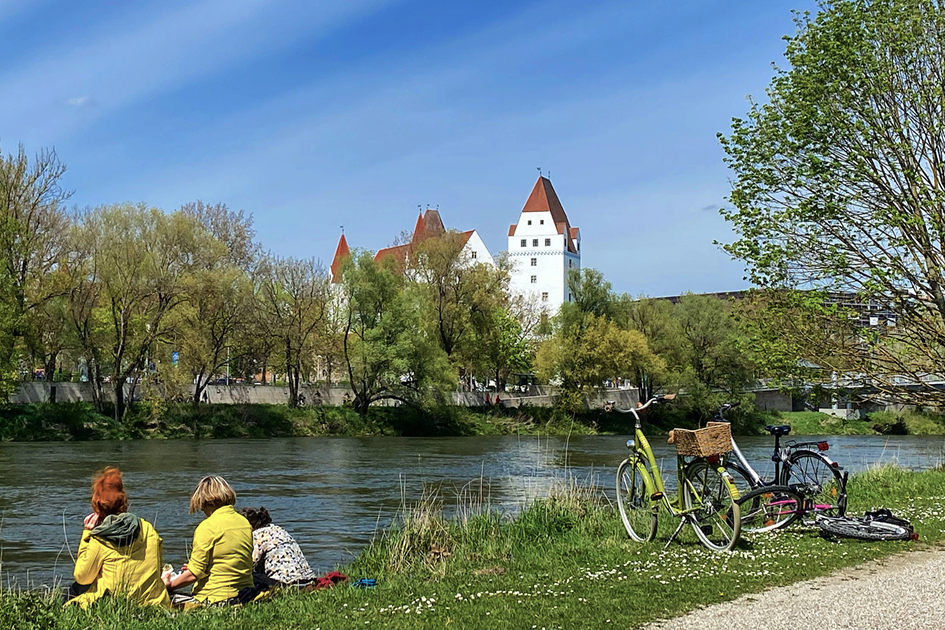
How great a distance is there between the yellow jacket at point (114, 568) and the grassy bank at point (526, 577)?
17 cm

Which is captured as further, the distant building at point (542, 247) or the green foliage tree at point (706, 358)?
the distant building at point (542, 247)

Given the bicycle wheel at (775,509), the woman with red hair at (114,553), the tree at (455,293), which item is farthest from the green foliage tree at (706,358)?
the woman with red hair at (114,553)

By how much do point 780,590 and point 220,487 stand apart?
14.7 feet

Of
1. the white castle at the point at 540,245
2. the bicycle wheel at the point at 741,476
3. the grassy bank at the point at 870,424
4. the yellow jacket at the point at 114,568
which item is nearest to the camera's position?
the yellow jacket at the point at 114,568

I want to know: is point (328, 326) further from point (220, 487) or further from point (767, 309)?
point (220, 487)

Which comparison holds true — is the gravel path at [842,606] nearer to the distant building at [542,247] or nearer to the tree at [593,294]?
the tree at [593,294]

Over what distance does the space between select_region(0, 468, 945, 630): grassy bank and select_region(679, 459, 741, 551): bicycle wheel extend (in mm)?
203

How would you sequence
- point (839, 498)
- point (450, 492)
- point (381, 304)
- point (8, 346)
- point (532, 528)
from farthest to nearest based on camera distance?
point (381, 304) → point (8, 346) → point (450, 492) → point (532, 528) → point (839, 498)

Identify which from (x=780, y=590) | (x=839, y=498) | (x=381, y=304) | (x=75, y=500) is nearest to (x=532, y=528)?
(x=839, y=498)

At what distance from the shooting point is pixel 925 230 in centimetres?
1772

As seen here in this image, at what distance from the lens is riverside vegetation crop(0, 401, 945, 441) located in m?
43.1

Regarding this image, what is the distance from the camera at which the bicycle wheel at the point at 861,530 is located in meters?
9.85

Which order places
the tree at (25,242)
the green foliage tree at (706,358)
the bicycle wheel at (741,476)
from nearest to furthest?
the bicycle wheel at (741,476), the tree at (25,242), the green foliage tree at (706,358)

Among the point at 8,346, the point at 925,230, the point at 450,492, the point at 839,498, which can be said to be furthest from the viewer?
the point at 8,346
